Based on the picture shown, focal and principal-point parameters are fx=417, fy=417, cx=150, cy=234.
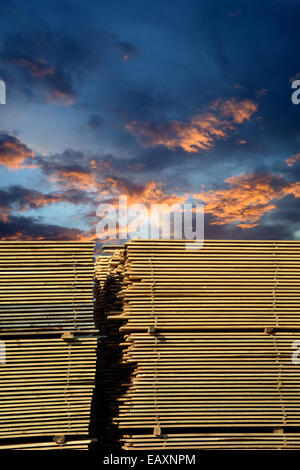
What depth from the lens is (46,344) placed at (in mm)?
7422

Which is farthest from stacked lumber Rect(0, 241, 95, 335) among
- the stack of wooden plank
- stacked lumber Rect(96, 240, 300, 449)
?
stacked lumber Rect(96, 240, 300, 449)

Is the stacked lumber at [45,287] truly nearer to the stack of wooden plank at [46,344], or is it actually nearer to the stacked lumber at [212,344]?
the stack of wooden plank at [46,344]

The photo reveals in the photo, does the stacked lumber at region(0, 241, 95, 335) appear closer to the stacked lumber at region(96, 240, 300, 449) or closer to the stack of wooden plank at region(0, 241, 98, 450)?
the stack of wooden plank at region(0, 241, 98, 450)

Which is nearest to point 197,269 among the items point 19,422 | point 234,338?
point 234,338

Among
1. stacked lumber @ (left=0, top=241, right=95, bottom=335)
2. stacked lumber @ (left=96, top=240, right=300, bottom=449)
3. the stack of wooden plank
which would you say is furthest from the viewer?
stacked lumber @ (left=0, top=241, right=95, bottom=335)

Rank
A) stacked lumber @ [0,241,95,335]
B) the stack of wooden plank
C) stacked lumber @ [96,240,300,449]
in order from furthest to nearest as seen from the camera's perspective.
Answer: stacked lumber @ [0,241,95,335]
stacked lumber @ [96,240,300,449]
the stack of wooden plank

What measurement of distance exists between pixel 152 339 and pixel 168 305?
68 cm

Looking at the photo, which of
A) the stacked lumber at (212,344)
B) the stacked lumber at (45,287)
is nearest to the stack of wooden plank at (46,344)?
the stacked lumber at (45,287)

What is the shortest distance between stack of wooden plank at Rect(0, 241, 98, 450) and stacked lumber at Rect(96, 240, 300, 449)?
2.54ft

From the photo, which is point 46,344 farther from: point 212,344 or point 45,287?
point 212,344

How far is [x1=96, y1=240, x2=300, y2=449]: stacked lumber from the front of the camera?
735 cm

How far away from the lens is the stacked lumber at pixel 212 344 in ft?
24.1
